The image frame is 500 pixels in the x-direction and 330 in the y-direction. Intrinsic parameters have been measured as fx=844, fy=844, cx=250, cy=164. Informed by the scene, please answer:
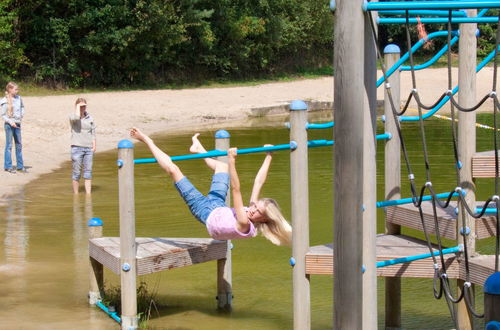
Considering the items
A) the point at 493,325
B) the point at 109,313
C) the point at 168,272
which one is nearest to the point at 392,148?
the point at 109,313

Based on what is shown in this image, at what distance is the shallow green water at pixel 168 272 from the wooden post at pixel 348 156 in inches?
117

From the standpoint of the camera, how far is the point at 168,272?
9.17m

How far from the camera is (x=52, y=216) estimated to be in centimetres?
1189

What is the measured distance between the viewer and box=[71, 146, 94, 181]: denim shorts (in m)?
12.9

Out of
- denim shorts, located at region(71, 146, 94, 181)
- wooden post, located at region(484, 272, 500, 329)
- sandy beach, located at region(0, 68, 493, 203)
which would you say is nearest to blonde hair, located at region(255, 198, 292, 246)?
wooden post, located at region(484, 272, 500, 329)

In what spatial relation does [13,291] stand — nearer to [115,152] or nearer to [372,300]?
[372,300]

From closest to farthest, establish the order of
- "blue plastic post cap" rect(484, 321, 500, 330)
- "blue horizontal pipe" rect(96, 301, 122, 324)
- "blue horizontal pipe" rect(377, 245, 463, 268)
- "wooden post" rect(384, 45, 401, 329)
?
"blue plastic post cap" rect(484, 321, 500, 330) < "blue horizontal pipe" rect(377, 245, 463, 268) < "wooden post" rect(384, 45, 401, 329) < "blue horizontal pipe" rect(96, 301, 122, 324)

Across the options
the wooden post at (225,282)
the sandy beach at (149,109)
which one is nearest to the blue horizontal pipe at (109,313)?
the wooden post at (225,282)

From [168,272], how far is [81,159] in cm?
443

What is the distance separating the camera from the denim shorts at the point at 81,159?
508 inches

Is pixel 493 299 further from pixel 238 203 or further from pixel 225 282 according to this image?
pixel 225 282

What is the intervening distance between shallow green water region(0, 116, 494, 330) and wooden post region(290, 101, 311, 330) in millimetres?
1124

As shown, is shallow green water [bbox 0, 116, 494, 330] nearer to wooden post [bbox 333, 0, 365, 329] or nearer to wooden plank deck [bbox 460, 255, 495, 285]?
wooden plank deck [bbox 460, 255, 495, 285]

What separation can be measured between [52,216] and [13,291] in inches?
146
